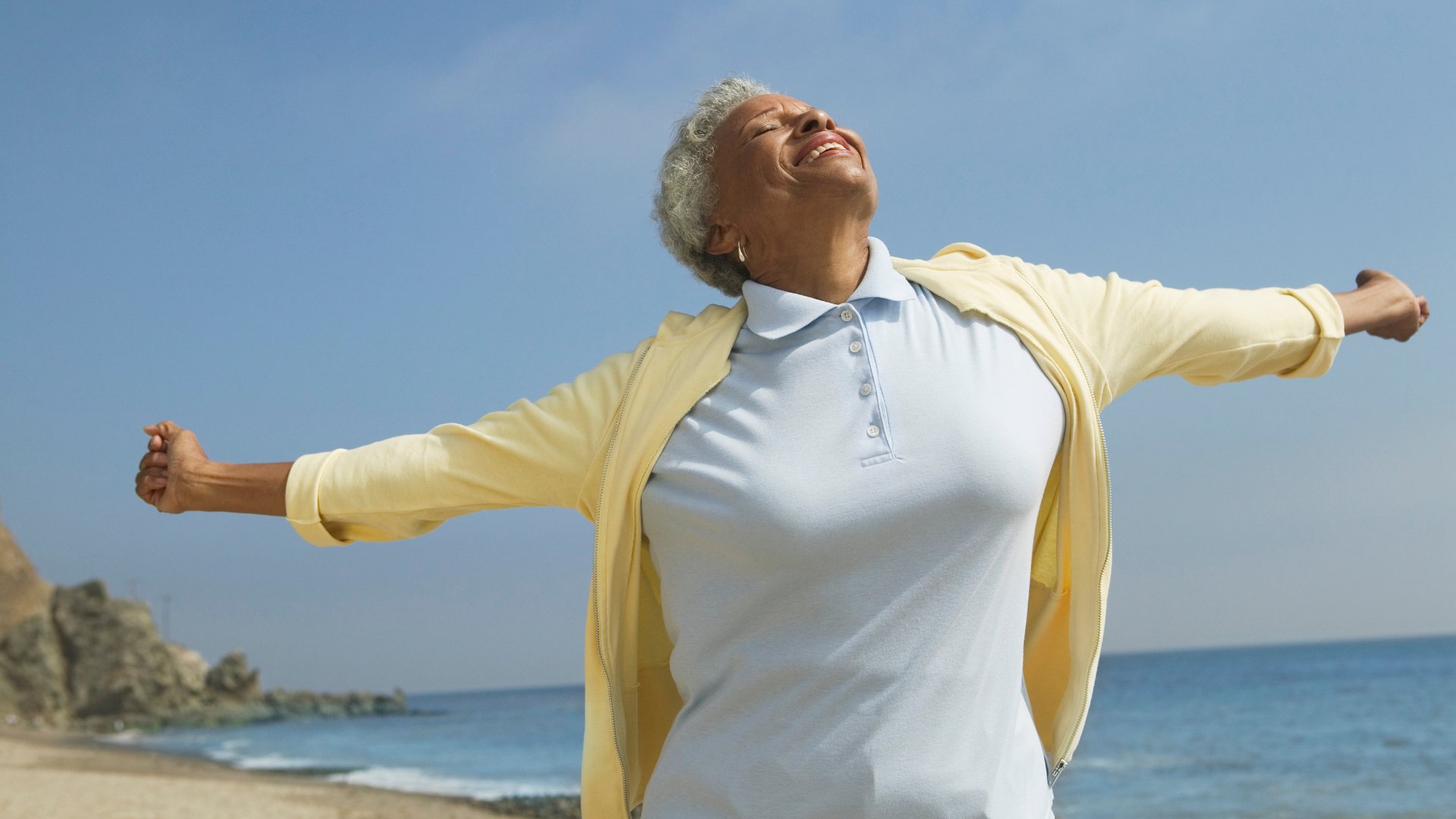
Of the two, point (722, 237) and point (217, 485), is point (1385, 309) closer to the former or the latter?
point (722, 237)

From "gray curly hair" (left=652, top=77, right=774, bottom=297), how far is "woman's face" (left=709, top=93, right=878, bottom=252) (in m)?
0.04

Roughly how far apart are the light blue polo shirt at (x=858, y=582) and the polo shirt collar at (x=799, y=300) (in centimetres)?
7

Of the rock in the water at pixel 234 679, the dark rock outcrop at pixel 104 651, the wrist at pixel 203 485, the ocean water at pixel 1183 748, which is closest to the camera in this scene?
the wrist at pixel 203 485

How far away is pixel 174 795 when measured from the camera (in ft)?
44.5

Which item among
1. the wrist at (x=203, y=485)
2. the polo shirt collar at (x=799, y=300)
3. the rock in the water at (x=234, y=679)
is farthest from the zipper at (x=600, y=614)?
the rock in the water at (x=234, y=679)

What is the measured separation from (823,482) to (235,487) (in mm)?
1032

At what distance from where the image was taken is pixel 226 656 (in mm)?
41219

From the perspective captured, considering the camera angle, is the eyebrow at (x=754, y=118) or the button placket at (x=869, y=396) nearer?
the button placket at (x=869, y=396)

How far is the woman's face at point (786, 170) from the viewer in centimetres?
192

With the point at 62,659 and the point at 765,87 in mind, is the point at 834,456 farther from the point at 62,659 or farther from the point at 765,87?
the point at 62,659

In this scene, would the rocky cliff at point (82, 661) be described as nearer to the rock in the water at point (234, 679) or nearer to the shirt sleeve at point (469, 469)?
the rock in the water at point (234, 679)

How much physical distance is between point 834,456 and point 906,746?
428mm

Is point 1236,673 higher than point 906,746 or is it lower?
lower

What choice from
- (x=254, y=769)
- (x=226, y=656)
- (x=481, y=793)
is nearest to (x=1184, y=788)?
(x=481, y=793)
